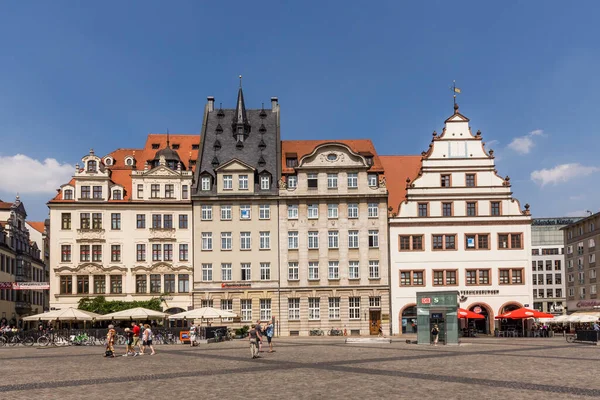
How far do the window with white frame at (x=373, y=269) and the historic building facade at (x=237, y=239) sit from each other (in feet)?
26.1

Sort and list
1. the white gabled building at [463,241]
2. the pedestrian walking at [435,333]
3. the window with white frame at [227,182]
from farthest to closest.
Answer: the window with white frame at [227,182] < the white gabled building at [463,241] < the pedestrian walking at [435,333]

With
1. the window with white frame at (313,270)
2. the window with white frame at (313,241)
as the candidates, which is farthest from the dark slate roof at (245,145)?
the window with white frame at (313,270)

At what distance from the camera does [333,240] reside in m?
65.2

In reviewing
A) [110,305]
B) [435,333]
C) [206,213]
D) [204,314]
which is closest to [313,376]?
[435,333]

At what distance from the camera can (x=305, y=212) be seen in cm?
6538

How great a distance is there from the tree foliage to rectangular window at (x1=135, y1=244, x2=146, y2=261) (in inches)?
162

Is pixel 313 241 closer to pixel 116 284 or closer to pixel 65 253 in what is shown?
pixel 116 284

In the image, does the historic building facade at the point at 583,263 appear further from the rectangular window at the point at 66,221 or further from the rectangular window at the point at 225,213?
the rectangular window at the point at 66,221

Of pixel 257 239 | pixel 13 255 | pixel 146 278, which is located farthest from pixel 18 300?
pixel 257 239

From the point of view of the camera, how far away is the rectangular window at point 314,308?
64.5 metres

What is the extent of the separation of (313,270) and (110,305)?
1709cm

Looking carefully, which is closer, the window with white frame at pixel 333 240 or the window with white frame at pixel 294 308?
the window with white frame at pixel 294 308

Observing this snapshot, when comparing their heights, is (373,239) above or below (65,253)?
above

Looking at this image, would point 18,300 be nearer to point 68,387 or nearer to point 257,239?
point 257,239
